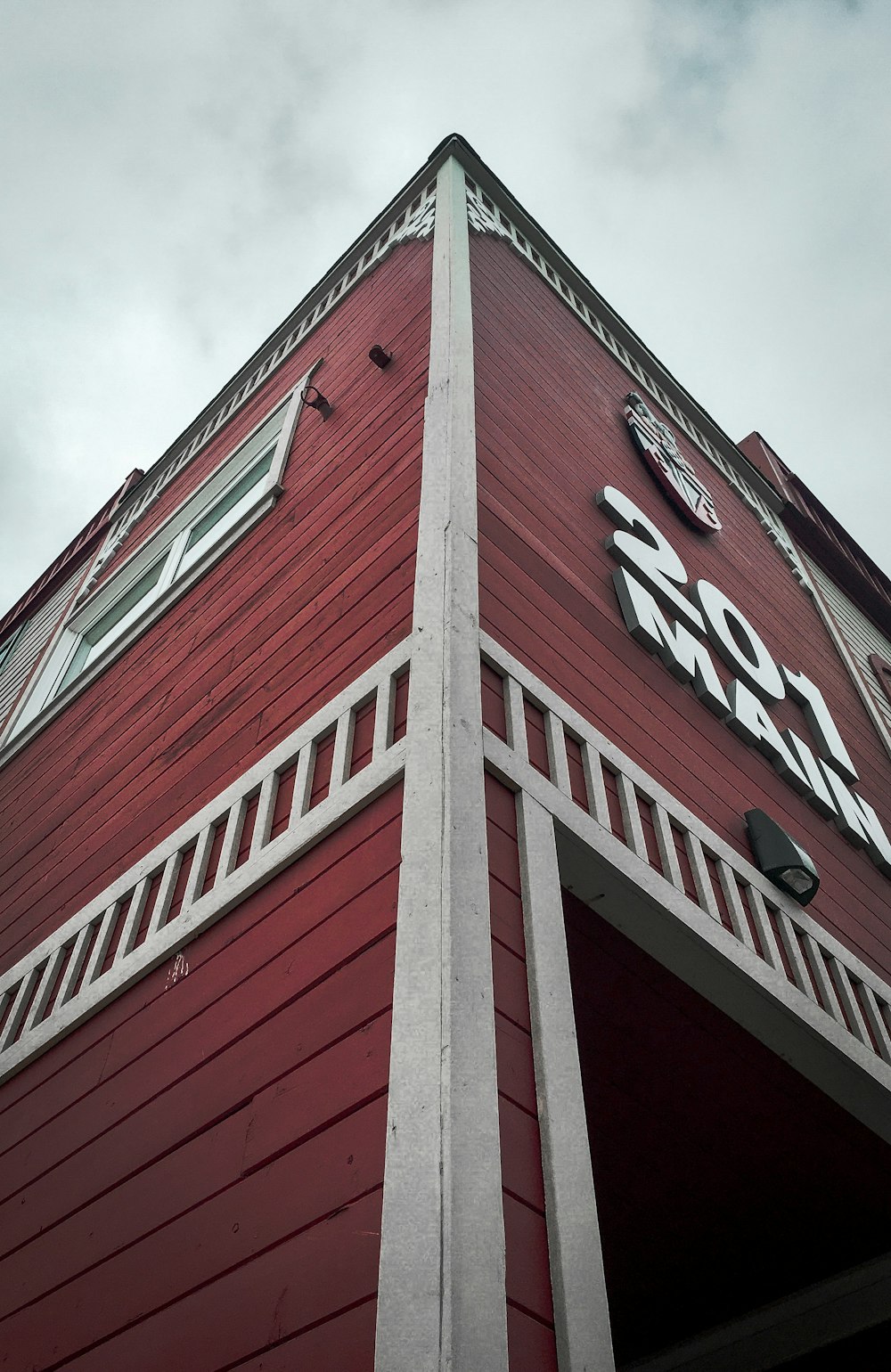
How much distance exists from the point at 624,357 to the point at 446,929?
7.22 metres

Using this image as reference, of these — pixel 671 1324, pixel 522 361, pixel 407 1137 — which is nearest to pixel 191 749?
pixel 407 1137

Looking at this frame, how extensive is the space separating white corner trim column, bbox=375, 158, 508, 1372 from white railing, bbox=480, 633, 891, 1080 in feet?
0.66

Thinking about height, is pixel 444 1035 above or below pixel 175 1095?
below

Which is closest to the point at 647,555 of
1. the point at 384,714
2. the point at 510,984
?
the point at 384,714

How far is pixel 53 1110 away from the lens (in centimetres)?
294

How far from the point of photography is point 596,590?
14.0 ft

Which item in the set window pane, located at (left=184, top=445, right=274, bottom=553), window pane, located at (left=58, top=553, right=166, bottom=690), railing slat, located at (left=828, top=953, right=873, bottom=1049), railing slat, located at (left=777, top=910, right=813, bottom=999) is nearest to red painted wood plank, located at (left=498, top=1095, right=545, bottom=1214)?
railing slat, located at (left=777, top=910, right=813, bottom=999)

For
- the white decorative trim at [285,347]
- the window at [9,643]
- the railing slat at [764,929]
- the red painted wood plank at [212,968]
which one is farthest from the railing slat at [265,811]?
the window at [9,643]

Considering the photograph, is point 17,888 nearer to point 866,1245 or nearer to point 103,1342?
point 103,1342

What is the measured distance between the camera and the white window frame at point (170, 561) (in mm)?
5453

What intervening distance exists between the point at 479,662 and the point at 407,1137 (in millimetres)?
1374

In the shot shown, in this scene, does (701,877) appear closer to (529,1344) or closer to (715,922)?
(715,922)

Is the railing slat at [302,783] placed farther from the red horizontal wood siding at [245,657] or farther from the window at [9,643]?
the window at [9,643]

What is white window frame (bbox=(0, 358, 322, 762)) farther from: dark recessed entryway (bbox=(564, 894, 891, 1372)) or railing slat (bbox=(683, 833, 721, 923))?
dark recessed entryway (bbox=(564, 894, 891, 1372))
